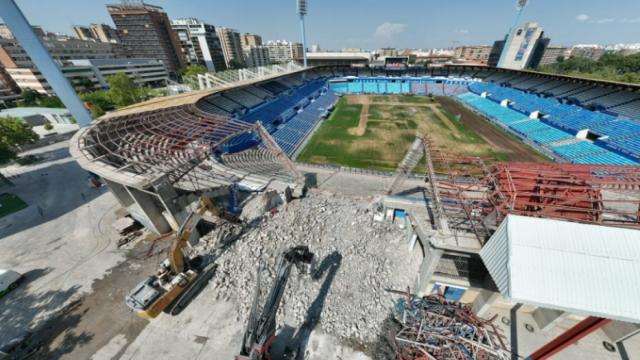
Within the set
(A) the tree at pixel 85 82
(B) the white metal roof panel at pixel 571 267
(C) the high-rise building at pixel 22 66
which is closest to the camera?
(B) the white metal roof panel at pixel 571 267

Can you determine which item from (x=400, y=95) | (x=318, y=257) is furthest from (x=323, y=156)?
(x=400, y=95)

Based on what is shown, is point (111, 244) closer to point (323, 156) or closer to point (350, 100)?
point (323, 156)

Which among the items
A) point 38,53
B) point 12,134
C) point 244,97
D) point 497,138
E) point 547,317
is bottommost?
point 497,138

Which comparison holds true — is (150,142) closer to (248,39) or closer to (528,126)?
(528,126)

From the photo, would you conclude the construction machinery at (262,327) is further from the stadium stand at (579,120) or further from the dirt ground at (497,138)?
the stadium stand at (579,120)

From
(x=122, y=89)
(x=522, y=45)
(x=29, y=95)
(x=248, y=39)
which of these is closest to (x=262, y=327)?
(x=122, y=89)

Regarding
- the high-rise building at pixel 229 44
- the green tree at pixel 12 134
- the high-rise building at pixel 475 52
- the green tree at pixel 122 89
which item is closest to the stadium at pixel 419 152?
the green tree at pixel 12 134

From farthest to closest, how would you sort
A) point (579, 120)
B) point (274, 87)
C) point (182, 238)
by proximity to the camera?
point (274, 87) < point (579, 120) < point (182, 238)
